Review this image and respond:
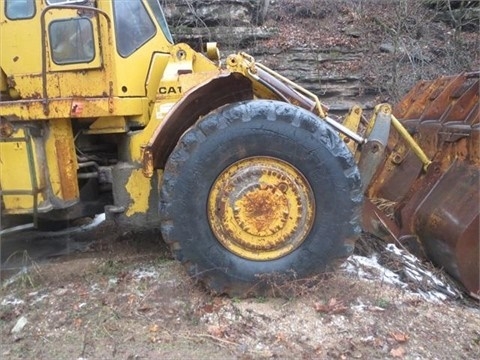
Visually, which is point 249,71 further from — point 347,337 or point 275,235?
point 347,337

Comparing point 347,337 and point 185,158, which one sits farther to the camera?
point 185,158

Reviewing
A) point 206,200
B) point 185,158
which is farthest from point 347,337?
point 185,158

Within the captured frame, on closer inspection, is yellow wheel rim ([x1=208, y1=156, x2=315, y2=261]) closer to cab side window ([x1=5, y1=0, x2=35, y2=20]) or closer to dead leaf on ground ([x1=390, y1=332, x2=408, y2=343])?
dead leaf on ground ([x1=390, y1=332, x2=408, y2=343])

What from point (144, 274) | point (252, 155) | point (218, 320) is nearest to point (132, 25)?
point (252, 155)

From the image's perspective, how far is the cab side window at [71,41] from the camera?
12.4ft

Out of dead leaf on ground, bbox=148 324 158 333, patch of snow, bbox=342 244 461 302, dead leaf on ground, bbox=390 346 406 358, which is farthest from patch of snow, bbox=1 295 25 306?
dead leaf on ground, bbox=390 346 406 358

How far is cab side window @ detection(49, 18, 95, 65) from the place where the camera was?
3.79 m

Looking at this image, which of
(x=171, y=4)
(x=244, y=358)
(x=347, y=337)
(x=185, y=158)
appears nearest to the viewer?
(x=244, y=358)

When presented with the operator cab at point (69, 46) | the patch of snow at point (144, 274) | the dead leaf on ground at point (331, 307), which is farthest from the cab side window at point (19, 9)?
the dead leaf on ground at point (331, 307)

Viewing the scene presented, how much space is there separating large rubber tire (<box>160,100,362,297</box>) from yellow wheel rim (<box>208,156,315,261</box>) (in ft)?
0.15

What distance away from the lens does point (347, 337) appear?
2.96 metres

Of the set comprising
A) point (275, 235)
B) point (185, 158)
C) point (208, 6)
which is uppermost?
point (208, 6)

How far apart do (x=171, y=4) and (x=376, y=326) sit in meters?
Answer: 9.27

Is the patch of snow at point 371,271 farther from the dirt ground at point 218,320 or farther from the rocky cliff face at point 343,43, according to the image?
the rocky cliff face at point 343,43
